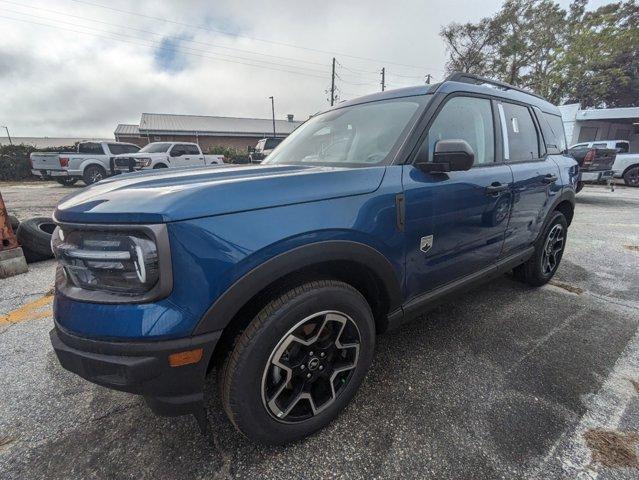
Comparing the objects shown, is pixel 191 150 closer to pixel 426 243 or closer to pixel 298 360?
pixel 426 243

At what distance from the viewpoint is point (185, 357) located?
4.24 ft

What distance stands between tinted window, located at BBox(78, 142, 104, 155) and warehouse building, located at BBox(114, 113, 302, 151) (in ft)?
69.1

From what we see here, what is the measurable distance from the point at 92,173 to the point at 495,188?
15972 mm

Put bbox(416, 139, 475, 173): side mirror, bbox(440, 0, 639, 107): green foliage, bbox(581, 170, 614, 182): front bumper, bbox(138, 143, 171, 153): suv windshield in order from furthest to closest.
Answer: bbox(440, 0, 639, 107): green foliage < bbox(138, 143, 171, 153): suv windshield < bbox(581, 170, 614, 182): front bumper < bbox(416, 139, 475, 173): side mirror

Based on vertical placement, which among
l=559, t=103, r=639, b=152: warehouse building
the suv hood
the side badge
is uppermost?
l=559, t=103, r=639, b=152: warehouse building

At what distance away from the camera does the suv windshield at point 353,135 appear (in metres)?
2.09

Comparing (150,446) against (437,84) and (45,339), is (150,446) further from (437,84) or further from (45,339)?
(437,84)

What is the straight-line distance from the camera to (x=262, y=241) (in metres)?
1.36

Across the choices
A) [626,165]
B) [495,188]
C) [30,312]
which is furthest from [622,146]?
[30,312]

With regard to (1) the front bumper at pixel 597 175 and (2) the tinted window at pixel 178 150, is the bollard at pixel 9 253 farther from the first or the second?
(1) the front bumper at pixel 597 175

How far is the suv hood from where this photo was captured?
1244mm

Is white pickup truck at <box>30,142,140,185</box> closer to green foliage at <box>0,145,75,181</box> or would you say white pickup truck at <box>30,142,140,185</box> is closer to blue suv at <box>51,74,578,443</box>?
green foliage at <box>0,145,75,181</box>

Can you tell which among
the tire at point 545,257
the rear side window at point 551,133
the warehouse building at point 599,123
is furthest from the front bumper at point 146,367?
the warehouse building at point 599,123

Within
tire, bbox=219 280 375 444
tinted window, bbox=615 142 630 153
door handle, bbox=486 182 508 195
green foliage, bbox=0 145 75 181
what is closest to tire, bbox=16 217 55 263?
tire, bbox=219 280 375 444
